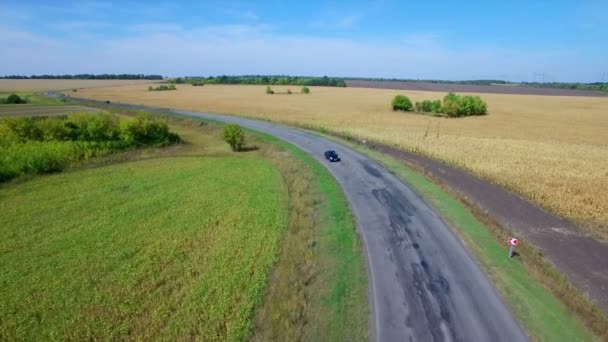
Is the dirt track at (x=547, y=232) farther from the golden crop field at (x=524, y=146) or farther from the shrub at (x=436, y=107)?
the shrub at (x=436, y=107)

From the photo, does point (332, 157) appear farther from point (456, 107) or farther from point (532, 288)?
point (456, 107)

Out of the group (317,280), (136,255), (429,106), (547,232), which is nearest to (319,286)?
(317,280)

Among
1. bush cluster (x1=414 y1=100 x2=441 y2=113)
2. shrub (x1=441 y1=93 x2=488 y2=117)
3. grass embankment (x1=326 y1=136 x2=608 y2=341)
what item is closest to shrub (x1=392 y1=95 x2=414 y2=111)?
bush cluster (x1=414 y1=100 x2=441 y2=113)

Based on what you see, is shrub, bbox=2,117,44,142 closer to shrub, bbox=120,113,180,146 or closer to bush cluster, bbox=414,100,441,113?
shrub, bbox=120,113,180,146

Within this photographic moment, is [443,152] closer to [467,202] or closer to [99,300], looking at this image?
[467,202]

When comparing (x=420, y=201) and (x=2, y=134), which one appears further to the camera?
(x=2, y=134)

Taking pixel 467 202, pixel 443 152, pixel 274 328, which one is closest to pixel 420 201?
pixel 467 202
